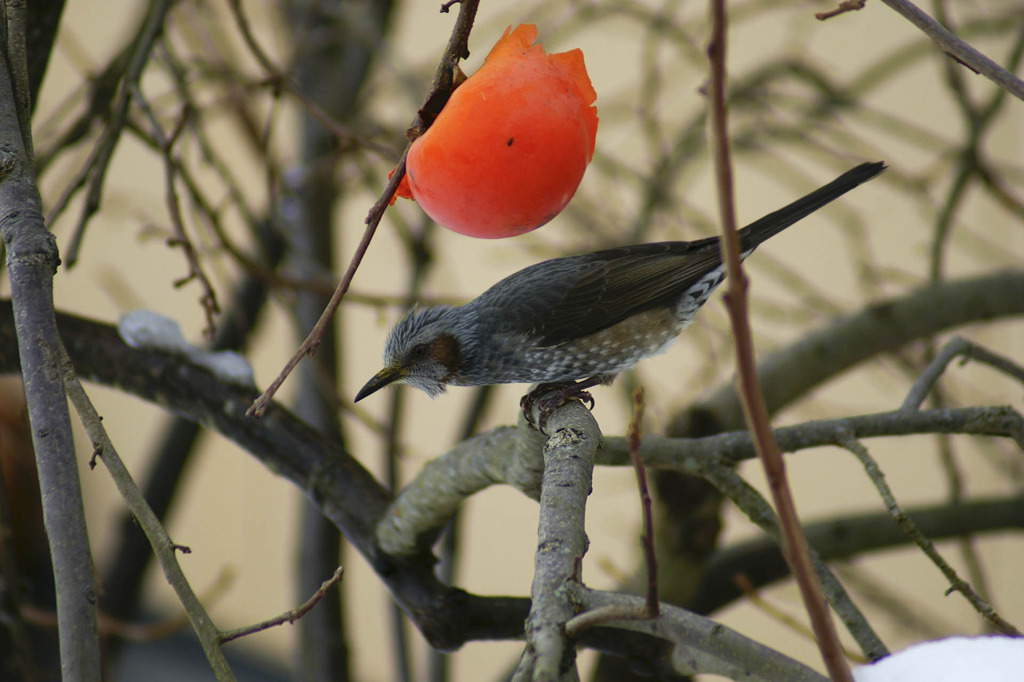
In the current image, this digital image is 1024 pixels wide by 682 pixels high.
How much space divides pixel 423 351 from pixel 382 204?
0.76 metres

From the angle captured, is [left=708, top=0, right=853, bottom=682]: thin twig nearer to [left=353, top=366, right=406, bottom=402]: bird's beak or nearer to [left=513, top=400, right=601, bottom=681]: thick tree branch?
[left=513, top=400, right=601, bottom=681]: thick tree branch

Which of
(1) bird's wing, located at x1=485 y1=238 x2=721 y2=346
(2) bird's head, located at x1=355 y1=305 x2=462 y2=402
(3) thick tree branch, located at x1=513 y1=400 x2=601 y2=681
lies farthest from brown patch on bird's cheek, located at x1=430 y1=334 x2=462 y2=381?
(3) thick tree branch, located at x1=513 y1=400 x2=601 y2=681

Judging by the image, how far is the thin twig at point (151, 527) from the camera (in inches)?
30.7

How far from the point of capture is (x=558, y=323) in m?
1.59

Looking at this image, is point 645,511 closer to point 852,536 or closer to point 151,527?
point 151,527

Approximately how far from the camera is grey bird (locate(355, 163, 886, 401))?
1587mm

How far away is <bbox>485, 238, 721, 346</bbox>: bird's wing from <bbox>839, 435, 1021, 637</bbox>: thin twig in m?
0.52

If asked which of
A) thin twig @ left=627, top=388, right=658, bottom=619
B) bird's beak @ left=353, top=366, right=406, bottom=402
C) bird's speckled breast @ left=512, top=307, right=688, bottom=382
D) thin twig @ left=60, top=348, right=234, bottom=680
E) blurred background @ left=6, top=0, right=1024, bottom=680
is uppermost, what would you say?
blurred background @ left=6, top=0, right=1024, bottom=680

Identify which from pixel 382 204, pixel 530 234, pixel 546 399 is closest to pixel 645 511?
pixel 382 204

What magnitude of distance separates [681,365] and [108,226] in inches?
139

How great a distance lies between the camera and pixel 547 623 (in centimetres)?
67

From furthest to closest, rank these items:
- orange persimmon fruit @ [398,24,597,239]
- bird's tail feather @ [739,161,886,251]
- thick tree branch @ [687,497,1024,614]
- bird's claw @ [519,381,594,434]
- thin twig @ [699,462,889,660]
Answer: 1. thick tree branch @ [687,497,1024,614]
2. bird's tail feather @ [739,161,886,251]
3. bird's claw @ [519,381,594,434]
4. thin twig @ [699,462,889,660]
5. orange persimmon fruit @ [398,24,597,239]

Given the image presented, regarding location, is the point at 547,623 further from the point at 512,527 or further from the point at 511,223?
the point at 512,527

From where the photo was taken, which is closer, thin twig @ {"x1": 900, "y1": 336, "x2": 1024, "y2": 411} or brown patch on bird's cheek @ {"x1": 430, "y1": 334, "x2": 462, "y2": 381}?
thin twig @ {"x1": 900, "y1": 336, "x2": 1024, "y2": 411}
